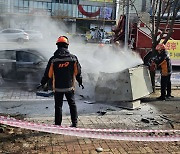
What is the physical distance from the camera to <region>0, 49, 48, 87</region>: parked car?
9.39 m

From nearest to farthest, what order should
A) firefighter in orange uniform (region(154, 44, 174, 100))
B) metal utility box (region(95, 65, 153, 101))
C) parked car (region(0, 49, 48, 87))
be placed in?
metal utility box (region(95, 65, 153, 101)) → firefighter in orange uniform (region(154, 44, 174, 100)) → parked car (region(0, 49, 48, 87))

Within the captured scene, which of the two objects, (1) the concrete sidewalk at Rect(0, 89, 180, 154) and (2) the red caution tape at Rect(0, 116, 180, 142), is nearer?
(1) the concrete sidewalk at Rect(0, 89, 180, 154)

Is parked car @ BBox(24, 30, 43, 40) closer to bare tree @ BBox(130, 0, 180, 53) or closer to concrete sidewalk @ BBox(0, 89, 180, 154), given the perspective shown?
bare tree @ BBox(130, 0, 180, 53)

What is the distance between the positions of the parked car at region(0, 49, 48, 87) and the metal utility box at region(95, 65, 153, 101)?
250 cm

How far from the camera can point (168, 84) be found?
8617mm

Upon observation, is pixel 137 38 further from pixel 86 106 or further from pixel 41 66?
pixel 86 106

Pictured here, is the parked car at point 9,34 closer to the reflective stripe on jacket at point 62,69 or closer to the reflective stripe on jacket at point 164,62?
the reflective stripe on jacket at point 164,62

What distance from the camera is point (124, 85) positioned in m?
7.27

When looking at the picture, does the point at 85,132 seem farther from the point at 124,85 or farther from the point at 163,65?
the point at 163,65

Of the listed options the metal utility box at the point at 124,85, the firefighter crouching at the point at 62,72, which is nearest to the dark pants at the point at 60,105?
the firefighter crouching at the point at 62,72

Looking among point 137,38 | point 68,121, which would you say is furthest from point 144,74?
point 137,38

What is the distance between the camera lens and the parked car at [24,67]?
9391mm

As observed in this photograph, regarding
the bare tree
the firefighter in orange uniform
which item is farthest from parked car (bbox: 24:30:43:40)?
the firefighter in orange uniform

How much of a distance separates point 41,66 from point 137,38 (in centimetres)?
651
